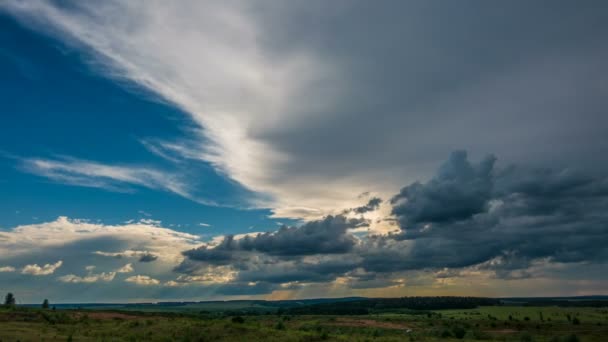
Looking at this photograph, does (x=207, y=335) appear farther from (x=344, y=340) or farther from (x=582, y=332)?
(x=582, y=332)

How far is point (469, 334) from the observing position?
289 feet

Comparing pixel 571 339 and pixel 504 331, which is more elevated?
pixel 571 339

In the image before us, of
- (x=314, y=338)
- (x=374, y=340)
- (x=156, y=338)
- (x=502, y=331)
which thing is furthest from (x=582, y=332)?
(x=156, y=338)

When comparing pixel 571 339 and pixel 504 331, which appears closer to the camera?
pixel 571 339

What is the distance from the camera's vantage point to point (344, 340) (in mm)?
65125

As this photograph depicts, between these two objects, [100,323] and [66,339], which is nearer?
[66,339]

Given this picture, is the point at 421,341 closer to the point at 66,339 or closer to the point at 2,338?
the point at 66,339

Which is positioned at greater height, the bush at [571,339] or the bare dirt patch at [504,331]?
the bush at [571,339]

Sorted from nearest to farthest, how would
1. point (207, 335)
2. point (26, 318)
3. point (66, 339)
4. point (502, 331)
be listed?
point (66, 339) < point (207, 335) < point (26, 318) < point (502, 331)

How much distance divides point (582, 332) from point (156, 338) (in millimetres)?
82459

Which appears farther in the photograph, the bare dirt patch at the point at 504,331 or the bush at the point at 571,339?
the bare dirt patch at the point at 504,331

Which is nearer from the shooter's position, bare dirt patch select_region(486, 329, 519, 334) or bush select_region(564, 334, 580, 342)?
bush select_region(564, 334, 580, 342)

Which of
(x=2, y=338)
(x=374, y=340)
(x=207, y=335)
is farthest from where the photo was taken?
(x=207, y=335)

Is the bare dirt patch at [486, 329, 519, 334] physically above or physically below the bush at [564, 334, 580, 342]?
below
